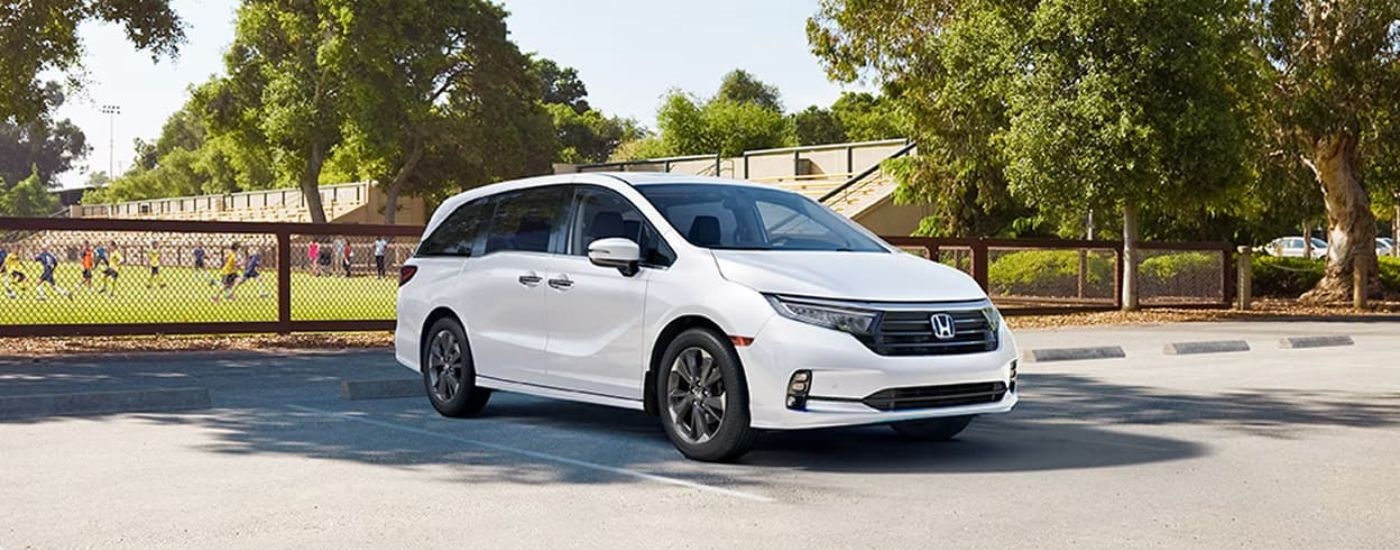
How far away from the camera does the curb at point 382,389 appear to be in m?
12.7

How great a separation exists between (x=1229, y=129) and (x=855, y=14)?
328 inches

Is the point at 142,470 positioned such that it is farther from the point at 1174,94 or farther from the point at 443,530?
the point at 1174,94

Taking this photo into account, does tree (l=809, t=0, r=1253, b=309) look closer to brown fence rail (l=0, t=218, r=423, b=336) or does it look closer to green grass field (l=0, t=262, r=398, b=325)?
brown fence rail (l=0, t=218, r=423, b=336)

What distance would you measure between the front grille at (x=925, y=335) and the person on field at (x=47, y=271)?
11977 mm

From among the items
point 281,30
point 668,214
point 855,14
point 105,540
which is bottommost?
point 105,540

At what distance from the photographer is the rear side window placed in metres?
11.3

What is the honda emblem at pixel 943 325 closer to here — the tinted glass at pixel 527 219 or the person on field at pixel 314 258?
the tinted glass at pixel 527 219

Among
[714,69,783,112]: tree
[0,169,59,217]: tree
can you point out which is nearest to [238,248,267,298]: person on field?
[714,69,783,112]: tree

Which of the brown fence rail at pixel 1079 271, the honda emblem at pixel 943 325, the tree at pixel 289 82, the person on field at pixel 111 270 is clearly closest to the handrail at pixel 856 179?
the brown fence rail at pixel 1079 271

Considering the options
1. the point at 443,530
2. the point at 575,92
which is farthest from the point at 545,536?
the point at 575,92

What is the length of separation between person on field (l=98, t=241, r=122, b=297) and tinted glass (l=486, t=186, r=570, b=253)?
27.1 feet

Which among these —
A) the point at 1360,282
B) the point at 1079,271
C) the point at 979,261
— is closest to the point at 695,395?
the point at 979,261

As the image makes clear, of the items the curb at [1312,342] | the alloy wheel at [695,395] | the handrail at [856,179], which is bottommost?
the curb at [1312,342]

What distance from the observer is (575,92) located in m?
133
